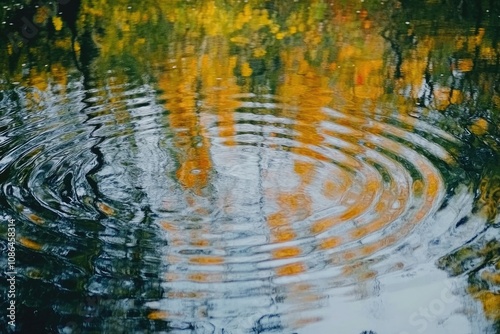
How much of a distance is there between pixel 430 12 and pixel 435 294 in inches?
265

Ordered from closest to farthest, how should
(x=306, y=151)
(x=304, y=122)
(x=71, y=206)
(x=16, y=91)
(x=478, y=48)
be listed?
1. (x=71, y=206)
2. (x=306, y=151)
3. (x=304, y=122)
4. (x=16, y=91)
5. (x=478, y=48)

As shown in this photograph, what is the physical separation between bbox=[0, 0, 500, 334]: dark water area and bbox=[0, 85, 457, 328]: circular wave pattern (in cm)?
2

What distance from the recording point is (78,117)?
639cm

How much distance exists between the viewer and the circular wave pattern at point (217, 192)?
13.3 feet

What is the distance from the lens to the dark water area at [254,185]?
383 cm

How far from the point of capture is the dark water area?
Result: 383cm

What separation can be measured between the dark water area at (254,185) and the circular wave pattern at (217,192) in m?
0.02

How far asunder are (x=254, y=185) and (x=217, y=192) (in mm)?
262

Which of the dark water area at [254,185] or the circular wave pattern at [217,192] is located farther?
the circular wave pattern at [217,192]

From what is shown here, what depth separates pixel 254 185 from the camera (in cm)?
504

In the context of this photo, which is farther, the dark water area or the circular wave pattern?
the circular wave pattern

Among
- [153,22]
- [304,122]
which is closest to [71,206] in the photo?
[304,122]

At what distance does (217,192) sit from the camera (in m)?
4.96

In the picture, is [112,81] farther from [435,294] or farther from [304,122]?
[435,294]
